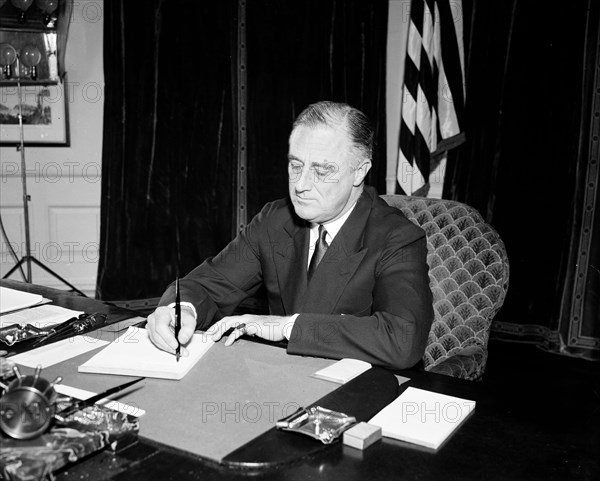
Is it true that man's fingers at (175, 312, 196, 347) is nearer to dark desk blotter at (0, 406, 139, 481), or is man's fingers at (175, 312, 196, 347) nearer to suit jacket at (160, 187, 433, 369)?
suit jacket at (160, 187, 433, 369)

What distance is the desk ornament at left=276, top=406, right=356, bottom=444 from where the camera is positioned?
123 centimetres

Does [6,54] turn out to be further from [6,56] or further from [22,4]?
[22,4]

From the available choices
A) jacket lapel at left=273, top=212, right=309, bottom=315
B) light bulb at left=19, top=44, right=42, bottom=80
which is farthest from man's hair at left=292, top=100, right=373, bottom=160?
light bulb at left=19, top=44, right=42, bottom=80

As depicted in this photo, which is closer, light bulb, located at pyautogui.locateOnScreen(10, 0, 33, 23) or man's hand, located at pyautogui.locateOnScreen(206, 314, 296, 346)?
man's hand, located at pyautogui.locateOnScreen(206, 314, 296, 346)

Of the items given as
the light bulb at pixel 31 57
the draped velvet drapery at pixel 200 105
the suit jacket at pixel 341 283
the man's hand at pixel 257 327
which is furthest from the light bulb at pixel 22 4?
the man's hand at pixel 257 327

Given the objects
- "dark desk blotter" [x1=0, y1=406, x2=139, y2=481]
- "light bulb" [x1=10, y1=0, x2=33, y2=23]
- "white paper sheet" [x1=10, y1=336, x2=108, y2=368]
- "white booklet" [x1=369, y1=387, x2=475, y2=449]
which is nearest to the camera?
"dark desk blotter" [x1=0, y1=406, x2=139, y2=481]

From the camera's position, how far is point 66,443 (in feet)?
3.66

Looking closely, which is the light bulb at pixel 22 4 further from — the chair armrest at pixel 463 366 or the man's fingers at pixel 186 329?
the chair armrest at pixel 463 366

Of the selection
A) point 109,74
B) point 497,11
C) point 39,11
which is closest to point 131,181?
point 109,74

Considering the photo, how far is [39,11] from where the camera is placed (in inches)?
190

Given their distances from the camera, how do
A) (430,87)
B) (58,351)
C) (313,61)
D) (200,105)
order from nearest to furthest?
(58,351), (430,87), (313,61), (200,105)

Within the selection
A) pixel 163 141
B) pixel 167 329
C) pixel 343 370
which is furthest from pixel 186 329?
pixel 163 141

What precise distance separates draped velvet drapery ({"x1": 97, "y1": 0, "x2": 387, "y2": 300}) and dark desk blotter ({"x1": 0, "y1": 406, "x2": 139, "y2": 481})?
3782mm

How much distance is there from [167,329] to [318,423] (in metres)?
0.63
